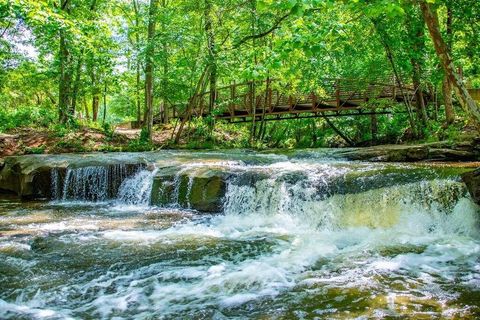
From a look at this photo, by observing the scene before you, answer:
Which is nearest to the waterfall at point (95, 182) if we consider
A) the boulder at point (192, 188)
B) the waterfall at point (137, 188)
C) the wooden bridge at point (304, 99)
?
the waterfall at point (137, 188)

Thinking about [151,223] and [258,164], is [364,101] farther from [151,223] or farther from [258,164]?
[151,223]

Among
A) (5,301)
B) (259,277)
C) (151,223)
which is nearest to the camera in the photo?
(5,301)

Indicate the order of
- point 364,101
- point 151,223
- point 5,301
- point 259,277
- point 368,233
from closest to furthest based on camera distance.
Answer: point 5,301 → point 259,277 → point 368,233 → point 151,223 → point 364,101

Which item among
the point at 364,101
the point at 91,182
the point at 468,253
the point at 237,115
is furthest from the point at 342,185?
the point at 237,115

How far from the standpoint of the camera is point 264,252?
5.83 meters

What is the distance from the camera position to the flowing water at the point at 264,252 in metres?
3.90

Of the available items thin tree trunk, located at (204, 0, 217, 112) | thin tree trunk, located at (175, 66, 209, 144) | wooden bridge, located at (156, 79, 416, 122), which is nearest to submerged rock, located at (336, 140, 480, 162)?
wooden bridge, located at (156, 79, 416, 122)

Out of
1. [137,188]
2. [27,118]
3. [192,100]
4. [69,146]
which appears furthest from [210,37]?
[27,118]

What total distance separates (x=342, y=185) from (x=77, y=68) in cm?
1397

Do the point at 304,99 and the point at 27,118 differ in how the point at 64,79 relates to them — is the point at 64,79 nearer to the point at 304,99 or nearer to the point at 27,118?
the point at 27,118

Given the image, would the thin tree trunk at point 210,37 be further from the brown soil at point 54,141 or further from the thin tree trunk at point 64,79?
the thin tree trunk at point 64,79

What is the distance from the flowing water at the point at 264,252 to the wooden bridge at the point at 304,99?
8.40 meters

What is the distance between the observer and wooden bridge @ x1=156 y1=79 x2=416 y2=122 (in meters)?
16.8

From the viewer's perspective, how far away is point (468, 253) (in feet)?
17.9
